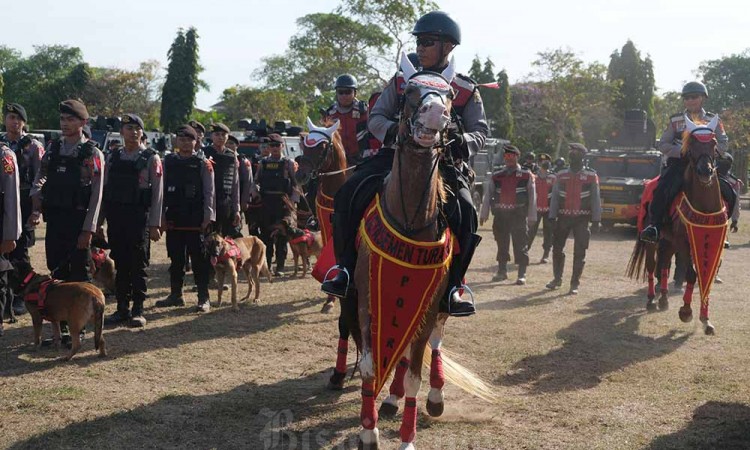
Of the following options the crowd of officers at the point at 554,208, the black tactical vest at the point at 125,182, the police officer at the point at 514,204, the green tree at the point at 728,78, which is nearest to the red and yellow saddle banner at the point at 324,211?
the black tactical vest at the point at 125,182

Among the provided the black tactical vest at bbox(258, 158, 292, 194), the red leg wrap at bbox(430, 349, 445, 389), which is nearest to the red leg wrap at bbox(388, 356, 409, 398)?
the red leg wrap at bbox(430, 349, 445, 389)

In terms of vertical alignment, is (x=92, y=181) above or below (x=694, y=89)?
below

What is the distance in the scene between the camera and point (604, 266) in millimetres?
16453

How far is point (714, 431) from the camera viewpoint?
5.97m

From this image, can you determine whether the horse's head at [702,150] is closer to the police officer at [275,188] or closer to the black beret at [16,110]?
the police officer at [275,188]

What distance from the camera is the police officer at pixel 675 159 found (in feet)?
32.0

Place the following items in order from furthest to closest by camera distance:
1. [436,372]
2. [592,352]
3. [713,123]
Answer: [713,123]
[592,352]
[436,372]

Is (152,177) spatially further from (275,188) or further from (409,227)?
(409,227)

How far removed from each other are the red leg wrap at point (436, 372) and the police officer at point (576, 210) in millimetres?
7408

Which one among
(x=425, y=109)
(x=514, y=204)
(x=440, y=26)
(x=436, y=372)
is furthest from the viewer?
(x=514, y=204)

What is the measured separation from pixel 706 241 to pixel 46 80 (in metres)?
60.3

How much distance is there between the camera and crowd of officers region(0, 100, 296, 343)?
773 cm

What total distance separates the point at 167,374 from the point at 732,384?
216 inches

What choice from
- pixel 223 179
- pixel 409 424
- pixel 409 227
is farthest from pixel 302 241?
pixel 409 227
